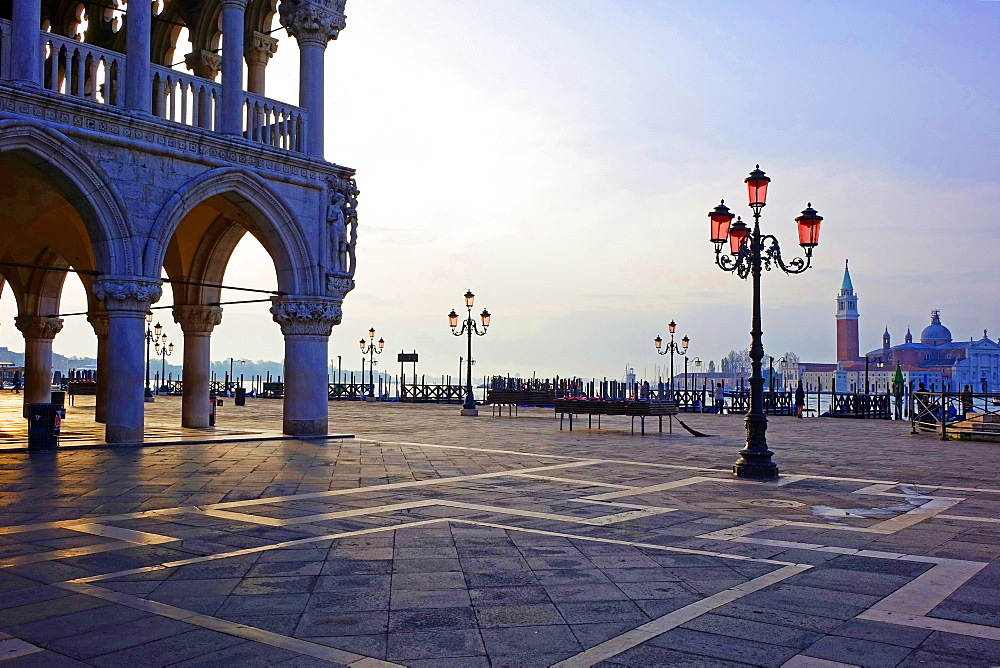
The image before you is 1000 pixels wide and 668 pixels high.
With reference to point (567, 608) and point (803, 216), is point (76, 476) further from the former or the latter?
point (803, 216)

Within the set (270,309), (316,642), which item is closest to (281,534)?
(316,642)

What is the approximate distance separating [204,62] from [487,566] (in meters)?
15.7

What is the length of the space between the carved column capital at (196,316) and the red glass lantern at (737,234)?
11604 millimetres

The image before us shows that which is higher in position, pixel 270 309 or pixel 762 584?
pixel 270 309

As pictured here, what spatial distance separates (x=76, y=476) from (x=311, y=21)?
34.4ft

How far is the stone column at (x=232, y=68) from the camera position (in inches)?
623

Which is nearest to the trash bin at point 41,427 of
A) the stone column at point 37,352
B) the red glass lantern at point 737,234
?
the stone column at point 37,352

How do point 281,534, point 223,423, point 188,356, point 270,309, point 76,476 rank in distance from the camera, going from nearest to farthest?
point 281,534
point 76,476
point 270,309
point 188,356
point 223,423

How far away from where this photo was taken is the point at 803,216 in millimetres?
12609

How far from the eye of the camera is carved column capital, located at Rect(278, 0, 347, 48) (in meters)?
17.1

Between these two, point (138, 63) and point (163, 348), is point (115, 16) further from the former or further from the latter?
point (163, 348)

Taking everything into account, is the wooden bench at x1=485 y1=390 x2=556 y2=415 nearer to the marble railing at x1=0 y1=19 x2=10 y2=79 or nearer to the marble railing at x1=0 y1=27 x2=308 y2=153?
the marble railing at x1=0 y1=27 x2=308 y2=153

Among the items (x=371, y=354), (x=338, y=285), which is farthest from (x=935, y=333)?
(x=338, y=285)

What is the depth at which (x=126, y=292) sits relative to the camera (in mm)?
14148
